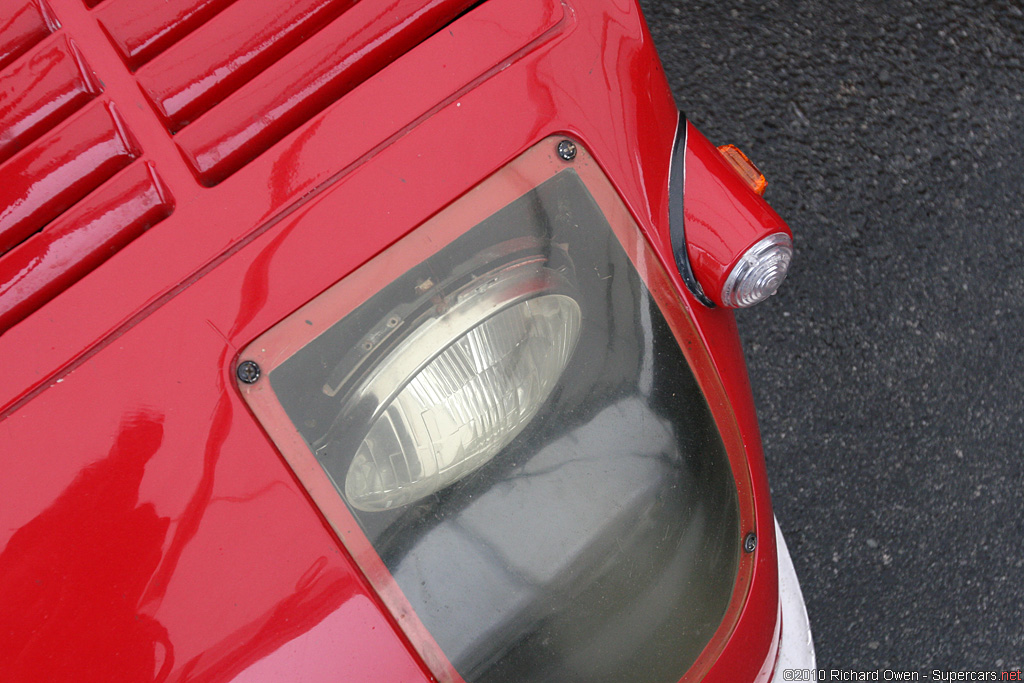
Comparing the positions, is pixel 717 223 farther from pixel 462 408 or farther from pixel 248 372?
pixel 248 372

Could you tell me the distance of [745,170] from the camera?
135cm

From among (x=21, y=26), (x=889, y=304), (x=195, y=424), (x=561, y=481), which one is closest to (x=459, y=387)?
(x=561, y=481)

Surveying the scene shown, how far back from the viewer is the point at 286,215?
1.08 metres

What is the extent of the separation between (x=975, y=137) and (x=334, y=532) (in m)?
2.18

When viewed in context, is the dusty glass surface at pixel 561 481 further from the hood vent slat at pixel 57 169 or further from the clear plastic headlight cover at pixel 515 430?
the hood vent slat at pixel 57 169

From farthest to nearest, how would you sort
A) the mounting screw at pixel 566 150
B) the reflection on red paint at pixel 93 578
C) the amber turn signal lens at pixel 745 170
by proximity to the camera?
1. the amber turn signal lens at pixel 745 170
2. the mounting screw at pixel 566 150
3. the reflection on red paint at pixel 93 578

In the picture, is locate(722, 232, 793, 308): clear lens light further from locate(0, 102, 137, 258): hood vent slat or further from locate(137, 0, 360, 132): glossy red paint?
locate(0, 102, 137, 258): hood vent slat

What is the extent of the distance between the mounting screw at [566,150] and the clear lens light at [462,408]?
0.21 meters

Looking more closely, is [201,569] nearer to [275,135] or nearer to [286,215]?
[286,215]

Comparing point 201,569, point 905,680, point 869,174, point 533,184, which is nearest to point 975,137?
point 869,174

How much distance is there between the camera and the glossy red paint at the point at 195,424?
1026mm

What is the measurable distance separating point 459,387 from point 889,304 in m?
1.57

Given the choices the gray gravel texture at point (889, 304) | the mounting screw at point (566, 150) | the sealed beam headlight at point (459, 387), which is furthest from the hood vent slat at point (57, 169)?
the gray gravel texture at point (889, 304)

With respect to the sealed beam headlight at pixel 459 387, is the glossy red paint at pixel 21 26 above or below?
above
